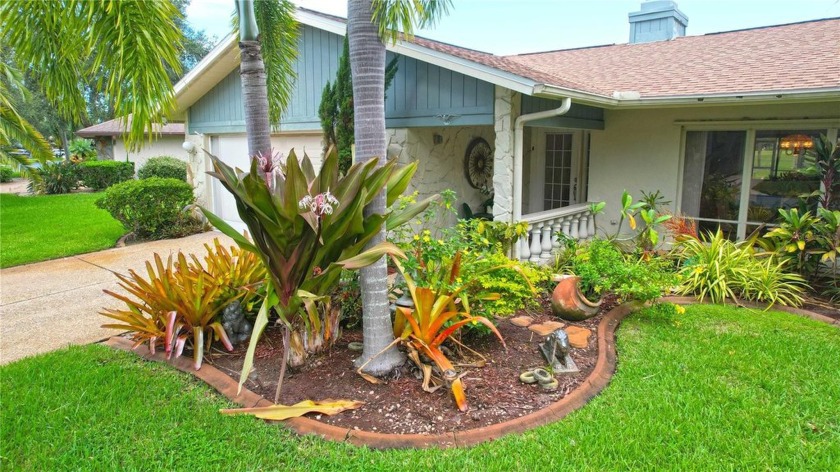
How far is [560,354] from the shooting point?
4.10 metres

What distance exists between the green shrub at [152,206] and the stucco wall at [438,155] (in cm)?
488

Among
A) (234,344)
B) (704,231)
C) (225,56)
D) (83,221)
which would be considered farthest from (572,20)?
(83,221)

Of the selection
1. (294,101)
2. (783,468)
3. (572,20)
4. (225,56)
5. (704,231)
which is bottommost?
(783,468)

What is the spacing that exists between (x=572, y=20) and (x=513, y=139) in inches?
345

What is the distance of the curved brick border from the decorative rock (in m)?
0.73

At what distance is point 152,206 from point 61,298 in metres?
3.83

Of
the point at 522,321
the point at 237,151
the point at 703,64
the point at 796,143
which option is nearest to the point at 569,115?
the point at 703,64

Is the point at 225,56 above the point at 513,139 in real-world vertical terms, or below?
above

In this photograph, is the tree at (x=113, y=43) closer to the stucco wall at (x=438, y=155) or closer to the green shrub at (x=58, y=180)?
the stucco wall at (x=438, y=155)

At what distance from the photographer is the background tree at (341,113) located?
7.60 m

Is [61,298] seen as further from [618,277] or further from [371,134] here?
[618,277]

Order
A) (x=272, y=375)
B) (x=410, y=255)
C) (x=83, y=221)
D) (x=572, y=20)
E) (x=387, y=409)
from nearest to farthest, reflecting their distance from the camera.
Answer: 1. (x=387, y=409)
2. (x=272, y=375)
3. (x=410, y=255)
4. (x=83, y=221)
5. (x=572, y=20)

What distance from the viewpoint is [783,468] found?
9.45 feet

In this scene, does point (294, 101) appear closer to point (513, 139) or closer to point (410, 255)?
point (513, 139)
